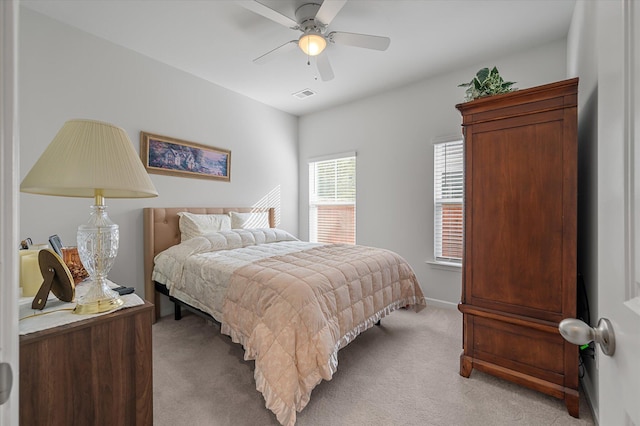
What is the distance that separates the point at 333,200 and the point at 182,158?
2272 mm

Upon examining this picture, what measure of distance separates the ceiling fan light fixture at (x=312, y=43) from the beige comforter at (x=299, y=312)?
1823 millimetres

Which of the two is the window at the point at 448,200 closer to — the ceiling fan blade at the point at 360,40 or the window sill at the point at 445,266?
the window sill at the point at 445,266

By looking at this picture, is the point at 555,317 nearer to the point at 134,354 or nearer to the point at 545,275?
the point at 545,275

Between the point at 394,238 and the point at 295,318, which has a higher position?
the point at 394,238

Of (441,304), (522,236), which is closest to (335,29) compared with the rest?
(522,236)

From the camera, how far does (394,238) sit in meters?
3.75

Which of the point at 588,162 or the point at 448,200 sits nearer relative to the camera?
the point at 588,162

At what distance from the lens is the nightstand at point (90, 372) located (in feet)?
2.76

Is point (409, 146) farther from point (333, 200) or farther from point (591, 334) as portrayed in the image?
point (591, 334)

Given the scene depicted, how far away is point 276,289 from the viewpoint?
5.74 ft

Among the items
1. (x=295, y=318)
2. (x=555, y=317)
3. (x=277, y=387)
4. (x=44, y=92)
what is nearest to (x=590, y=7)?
(x=555, y=317)

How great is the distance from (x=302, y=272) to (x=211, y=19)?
2299 mm

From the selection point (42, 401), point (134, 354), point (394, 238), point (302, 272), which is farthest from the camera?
point (394, 238)

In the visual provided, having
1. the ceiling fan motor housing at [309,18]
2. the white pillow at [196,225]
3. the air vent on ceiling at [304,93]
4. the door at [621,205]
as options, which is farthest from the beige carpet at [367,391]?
the air vent on ceiling at [304,93]
